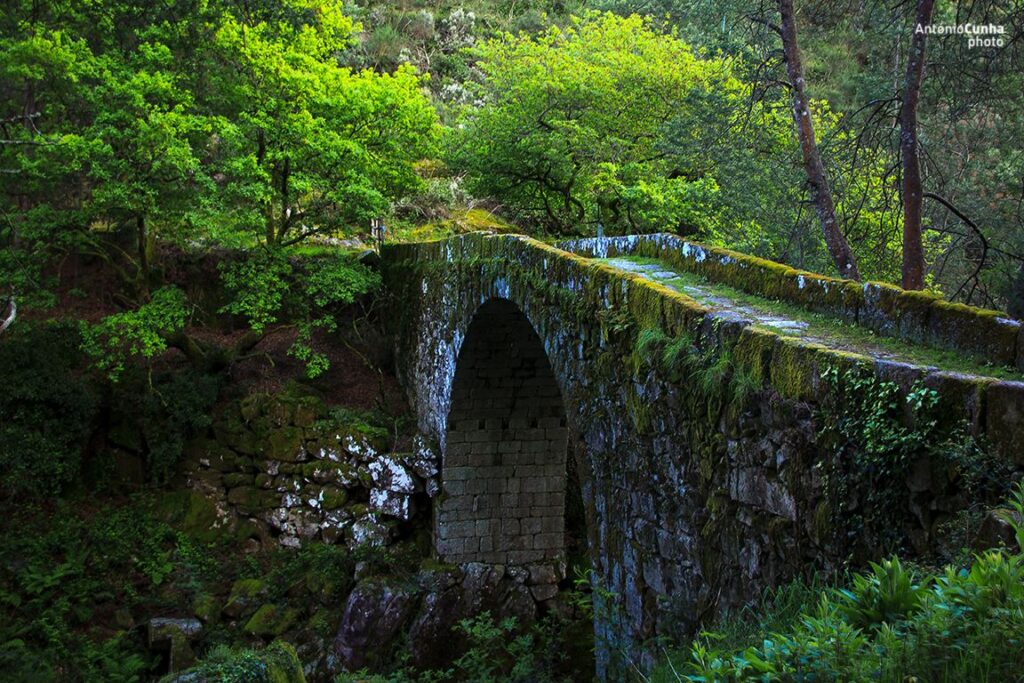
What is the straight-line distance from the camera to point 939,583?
2.83 metres

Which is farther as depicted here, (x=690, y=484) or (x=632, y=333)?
(x=632, y=333)

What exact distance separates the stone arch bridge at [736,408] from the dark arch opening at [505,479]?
262 cm

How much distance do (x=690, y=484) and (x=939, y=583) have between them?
106 inches

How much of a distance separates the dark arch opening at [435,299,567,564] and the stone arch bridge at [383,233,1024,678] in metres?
2.62

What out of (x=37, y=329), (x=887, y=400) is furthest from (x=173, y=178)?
(x=887, y=400)

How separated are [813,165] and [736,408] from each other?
664 cm

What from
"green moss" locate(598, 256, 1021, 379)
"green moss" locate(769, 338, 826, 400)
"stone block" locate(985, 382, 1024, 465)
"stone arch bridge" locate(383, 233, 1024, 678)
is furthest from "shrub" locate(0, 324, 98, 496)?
"stone block" locate(985, 382, 1024, 465)

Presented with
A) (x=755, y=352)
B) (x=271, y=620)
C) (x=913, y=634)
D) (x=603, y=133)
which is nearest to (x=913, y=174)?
(x=755, y=352)

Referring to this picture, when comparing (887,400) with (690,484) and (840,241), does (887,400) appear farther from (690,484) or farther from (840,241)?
(840,241)

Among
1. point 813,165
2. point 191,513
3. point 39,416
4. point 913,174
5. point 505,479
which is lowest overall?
point 191,513

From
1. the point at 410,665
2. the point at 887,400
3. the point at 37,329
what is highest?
the point at 887,400

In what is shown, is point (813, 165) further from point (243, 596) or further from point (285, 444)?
point (243, 596)

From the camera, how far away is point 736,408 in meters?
4.73

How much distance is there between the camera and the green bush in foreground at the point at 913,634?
2.44 meters
